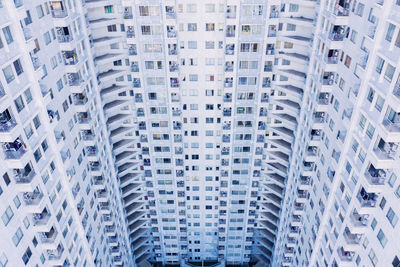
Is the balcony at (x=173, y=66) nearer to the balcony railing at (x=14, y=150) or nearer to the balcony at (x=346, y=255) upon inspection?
the balcony railing at (x=14, y=150)

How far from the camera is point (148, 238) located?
67.9 m

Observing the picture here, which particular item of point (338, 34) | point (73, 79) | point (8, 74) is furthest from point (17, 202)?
point (338, 34)

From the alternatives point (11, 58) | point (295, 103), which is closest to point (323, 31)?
point (295, 103)

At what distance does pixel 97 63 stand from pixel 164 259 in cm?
4681

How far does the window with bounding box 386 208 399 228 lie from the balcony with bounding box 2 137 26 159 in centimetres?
3171

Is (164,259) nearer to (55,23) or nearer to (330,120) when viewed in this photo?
(330,120)

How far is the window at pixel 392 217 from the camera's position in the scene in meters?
25.9

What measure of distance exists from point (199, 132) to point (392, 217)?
31777mm

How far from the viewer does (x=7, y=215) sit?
88.9 ft

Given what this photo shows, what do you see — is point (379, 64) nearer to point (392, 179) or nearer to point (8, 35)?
point (392, 179)

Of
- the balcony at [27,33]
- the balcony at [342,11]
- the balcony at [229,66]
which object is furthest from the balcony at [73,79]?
the balcony at [342,11]

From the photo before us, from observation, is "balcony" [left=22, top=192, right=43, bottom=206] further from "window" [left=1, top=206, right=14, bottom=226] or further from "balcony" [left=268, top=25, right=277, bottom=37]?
"balcony" [left=268, top=25, right=277, bottom=37]

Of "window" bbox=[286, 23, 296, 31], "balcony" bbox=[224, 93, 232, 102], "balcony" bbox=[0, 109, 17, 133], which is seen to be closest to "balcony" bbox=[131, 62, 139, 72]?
"balcony" bbox=[224, 93, 232, 102]

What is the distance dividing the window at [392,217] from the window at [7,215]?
106ft
